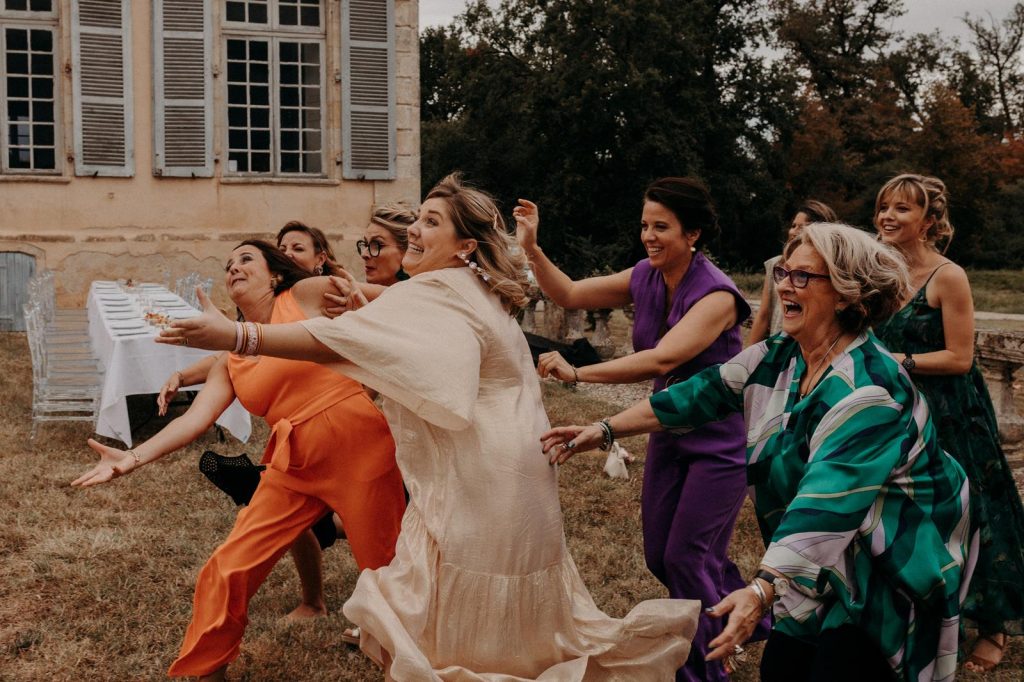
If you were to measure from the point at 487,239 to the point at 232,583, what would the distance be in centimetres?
136

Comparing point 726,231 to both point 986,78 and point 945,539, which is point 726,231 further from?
point 945,539

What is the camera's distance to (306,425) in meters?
3.48

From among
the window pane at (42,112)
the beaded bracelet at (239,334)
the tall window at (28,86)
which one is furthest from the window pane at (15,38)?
the beaded bracelet at (239,334)

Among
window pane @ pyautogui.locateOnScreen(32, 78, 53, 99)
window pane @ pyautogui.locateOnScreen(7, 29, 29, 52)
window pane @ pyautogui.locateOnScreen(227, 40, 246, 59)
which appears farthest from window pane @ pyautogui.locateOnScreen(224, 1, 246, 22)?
window pane @ pyautogui.locateOnScreen(7, 29, 29, 52)

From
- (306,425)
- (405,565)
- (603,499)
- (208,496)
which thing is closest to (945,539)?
(405,565)

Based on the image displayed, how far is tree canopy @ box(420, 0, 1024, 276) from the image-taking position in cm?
2506

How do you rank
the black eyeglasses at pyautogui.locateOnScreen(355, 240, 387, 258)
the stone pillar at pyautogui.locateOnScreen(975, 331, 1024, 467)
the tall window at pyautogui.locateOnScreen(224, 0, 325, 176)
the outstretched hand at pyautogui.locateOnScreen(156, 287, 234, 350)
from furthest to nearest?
1. the tall window at pyautogui.locateOnScreen(224, 0, 325, 176)
2. the stone pillar at pyautogui.locateOnScreen(975, 331, 1024, 467)
3. the black eyeglasses at pyautogui.locateOnScreen(355, 240, 387, 258)
4. the outstretched hand at pyautogui.locateOnScreen(156, 287, 234, 350)

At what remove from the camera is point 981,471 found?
151 inches

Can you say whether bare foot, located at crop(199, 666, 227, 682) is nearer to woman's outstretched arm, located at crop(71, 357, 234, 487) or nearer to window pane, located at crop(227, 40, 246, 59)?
woman's outstretched arm, located at crop(71, 357, 234, 487)

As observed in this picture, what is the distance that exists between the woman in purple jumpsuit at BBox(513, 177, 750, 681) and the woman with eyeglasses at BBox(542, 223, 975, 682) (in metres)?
0.87

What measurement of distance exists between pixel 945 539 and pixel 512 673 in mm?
1231

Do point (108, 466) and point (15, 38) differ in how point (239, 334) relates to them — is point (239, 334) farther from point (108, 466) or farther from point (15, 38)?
point (15, 38)

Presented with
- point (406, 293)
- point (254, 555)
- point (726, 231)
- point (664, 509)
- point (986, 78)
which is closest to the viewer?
point (406, 293)

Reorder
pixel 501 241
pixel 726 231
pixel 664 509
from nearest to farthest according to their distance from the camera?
pixel 501 241, pixel 664 509, pixel 726 231
